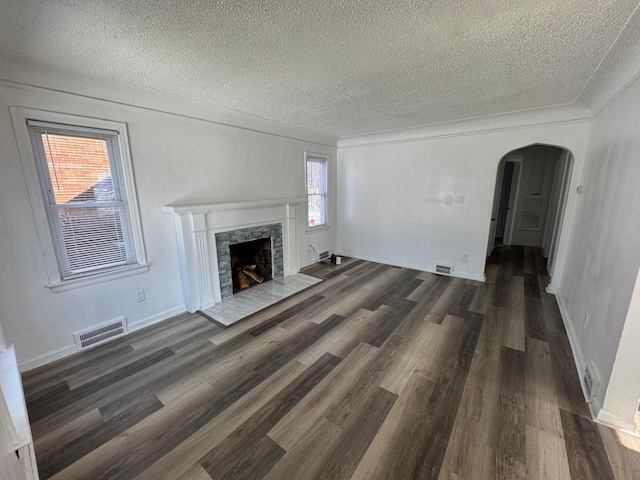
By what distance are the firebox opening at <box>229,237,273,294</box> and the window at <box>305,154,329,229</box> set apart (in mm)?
1076

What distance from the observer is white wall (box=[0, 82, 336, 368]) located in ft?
6.68

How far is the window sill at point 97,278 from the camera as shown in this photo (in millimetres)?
2273

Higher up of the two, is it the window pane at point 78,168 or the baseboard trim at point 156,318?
the window pane at point 78,168

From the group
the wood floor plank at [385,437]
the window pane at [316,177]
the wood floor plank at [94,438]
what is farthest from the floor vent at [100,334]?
the window pane at [316,177]

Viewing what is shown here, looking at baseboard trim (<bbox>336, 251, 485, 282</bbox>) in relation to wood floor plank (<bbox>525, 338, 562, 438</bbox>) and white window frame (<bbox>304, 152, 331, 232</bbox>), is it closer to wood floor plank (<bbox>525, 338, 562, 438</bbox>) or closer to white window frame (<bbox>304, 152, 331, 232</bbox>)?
white window frame (<bbox>304, 152, 331, 232</bbox>)

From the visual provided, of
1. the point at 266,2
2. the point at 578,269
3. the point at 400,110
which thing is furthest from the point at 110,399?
the point at 578,269

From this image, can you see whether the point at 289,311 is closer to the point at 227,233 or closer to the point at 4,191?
the point at 227,233

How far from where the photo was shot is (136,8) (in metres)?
1.35

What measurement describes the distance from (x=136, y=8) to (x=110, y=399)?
253cm

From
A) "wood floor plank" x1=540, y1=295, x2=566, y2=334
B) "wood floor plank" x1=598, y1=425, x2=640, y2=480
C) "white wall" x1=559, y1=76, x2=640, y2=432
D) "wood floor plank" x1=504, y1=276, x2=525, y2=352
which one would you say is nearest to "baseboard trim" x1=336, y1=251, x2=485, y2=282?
"wood floor plank" x1=504, y1=276, x2=525, y2=352

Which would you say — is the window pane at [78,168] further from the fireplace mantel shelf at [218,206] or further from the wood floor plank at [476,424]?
the wood floor plank at [476,424]

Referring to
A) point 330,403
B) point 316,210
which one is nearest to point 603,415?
point 330,403

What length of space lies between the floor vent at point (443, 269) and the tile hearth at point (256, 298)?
2060 mm

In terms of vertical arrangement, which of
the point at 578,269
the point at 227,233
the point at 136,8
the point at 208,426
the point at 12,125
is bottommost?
the point at 208,426
